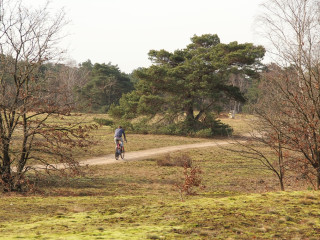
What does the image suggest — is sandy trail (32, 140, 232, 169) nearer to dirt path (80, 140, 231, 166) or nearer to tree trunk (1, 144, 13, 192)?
dirt path (80, 140, 231, 166)

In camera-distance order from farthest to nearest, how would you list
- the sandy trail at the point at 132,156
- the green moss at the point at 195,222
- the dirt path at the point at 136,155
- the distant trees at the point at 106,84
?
the distant trees at the point at 106,84, the dirt path at the point at 136,155, the sandy trail at the point at 132,156, the green moss at the point at 195,222

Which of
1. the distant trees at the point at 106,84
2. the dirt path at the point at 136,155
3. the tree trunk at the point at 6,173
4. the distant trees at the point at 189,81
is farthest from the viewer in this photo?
the distant trees at the point at 106,84

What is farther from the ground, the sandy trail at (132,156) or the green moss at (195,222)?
the green moss at (195,222)

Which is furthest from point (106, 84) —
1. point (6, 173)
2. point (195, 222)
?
point (195, 222)

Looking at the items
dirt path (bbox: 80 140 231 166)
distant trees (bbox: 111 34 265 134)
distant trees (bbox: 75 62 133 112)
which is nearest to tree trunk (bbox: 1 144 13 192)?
dirt path (bbox: 80 140 231 166)

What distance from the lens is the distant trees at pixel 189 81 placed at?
111 feet

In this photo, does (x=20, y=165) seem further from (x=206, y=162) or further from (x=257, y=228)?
(x=206, y=162)

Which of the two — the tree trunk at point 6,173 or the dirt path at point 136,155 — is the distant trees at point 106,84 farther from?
the tree trunk at point 6,173

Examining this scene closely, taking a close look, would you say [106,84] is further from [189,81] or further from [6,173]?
[6,173]

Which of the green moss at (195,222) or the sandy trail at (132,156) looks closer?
the green moss at (195,222)

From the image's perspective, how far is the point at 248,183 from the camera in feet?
48.9

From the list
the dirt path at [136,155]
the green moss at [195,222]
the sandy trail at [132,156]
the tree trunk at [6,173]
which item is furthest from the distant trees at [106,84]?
the green moss at [195,222]

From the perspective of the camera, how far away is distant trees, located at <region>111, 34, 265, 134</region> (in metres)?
33.7

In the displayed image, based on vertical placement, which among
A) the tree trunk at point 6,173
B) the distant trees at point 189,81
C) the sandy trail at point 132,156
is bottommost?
the sandy trail at point 132,156
